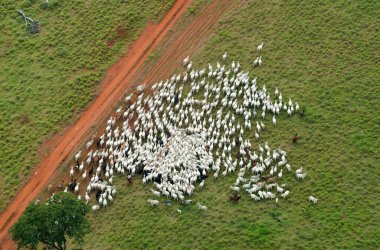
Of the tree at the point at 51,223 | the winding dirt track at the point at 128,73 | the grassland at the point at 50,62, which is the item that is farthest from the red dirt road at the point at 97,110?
the tree at the point at 51,223

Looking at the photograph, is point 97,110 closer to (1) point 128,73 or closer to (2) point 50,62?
(1) point 128,73

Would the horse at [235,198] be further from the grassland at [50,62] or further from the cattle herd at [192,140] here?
the grassland at [50,62]

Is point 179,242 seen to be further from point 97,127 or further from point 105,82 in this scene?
point 105,82

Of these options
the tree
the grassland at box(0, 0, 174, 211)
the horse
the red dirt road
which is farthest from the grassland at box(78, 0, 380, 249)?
the grassland at box(0, 0, 174, 211)

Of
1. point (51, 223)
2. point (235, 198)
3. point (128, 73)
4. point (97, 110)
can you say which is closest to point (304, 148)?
point (235, 198)

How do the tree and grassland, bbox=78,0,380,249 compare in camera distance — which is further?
grassland, bbox=78,0,380,249

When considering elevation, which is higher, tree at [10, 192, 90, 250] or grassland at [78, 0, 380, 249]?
tree at [10, 192, 90, 250]

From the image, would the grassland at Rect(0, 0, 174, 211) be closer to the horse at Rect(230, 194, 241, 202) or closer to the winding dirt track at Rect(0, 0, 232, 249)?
the winding dirt track at Rect(0, 0, 232, 249)
